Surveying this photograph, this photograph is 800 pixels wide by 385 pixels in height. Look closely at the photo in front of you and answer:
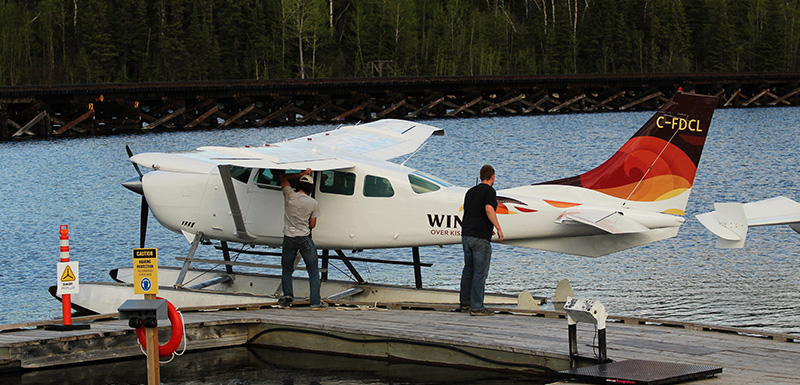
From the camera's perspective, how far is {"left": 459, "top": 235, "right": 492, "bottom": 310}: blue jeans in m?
11.4

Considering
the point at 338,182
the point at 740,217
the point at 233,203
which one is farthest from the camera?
the point at 233,203

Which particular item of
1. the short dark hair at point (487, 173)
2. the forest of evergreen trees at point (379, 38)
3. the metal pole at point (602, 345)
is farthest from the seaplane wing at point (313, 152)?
the forest of evergreen trees at point (379, 38)

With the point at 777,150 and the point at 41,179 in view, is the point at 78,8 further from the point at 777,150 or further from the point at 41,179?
the point at 777,150

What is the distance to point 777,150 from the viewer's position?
129 feet

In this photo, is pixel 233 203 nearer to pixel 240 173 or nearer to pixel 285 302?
pixel 240 173

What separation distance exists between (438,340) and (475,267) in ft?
4.19

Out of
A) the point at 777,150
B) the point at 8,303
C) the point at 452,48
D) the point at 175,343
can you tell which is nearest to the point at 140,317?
the point at 175,343

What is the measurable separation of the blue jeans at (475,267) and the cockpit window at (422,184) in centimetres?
219

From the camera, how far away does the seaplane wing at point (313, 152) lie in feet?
43.2

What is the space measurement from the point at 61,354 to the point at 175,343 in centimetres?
250

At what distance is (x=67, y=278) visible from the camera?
11.1m

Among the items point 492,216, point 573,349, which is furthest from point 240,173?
point 573,349

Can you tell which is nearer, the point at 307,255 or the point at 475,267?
the point at 475,267

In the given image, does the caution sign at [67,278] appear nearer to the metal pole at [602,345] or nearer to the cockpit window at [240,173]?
the cockpit window at [240,173]
